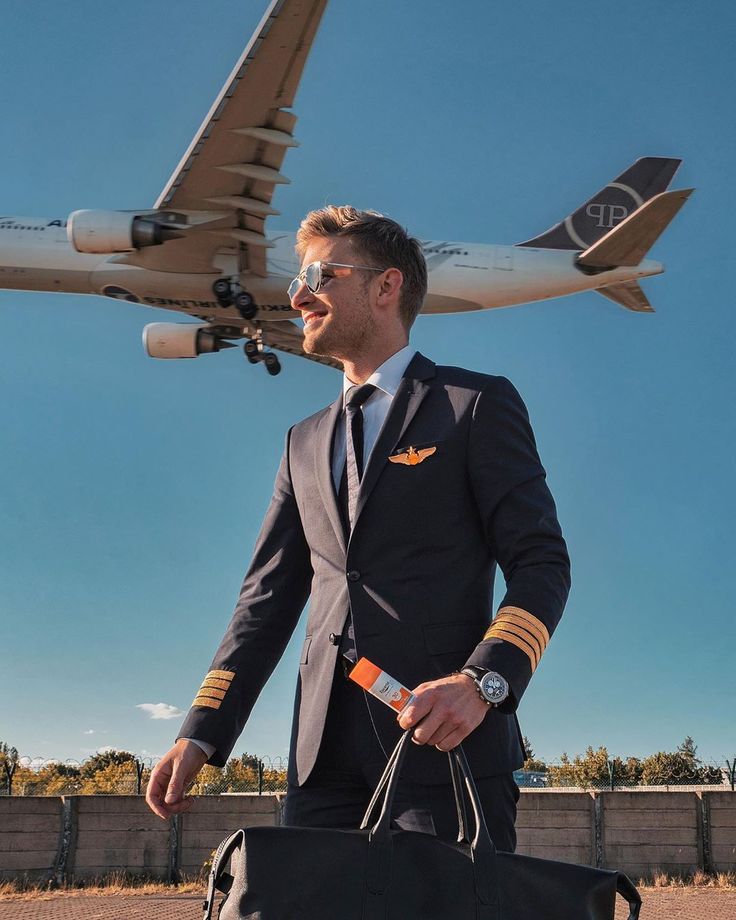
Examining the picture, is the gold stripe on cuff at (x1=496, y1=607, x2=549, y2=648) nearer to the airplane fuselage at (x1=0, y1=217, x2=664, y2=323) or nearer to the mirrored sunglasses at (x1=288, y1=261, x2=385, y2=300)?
the mirrored sunglasses at (x1=288, y1=261, x2=385, y2=300)

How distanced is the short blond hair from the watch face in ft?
4.26

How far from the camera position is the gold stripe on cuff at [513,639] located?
2375 millimetres

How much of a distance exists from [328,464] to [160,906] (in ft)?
40.9

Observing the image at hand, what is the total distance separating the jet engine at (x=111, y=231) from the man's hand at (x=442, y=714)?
20.8 m

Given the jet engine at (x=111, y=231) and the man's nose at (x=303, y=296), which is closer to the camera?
the man's nose at (x=303, y=296)

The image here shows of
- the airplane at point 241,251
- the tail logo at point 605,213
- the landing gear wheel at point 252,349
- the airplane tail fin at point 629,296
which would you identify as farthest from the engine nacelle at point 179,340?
the tail logo at point 605,213

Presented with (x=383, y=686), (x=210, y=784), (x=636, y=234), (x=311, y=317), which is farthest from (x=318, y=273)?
(x=210, y=784)

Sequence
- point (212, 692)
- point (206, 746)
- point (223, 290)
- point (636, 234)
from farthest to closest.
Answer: point (636, 234) < point (223, 290) < point (212, 692) < point (206, 746)

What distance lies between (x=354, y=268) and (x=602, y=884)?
184 cm

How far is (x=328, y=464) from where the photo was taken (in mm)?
3002

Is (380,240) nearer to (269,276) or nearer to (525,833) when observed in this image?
(525,833)

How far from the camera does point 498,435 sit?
9.07 ft

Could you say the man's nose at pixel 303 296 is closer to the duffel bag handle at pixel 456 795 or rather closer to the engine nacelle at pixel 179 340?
the duffel bag handle at pixel 456 795

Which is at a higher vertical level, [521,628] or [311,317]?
[311,317]
